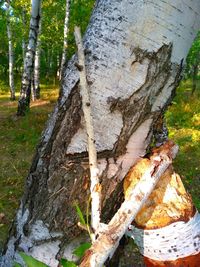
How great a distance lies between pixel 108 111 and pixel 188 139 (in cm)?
824

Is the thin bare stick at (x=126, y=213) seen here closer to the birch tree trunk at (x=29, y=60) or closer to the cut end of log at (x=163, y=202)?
the cut end of log at (x=163, y=202)

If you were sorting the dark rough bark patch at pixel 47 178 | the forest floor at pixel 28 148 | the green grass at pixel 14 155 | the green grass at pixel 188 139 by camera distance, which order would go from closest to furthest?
1. the dark rough bark patch at pixel 47 178
2. the green grass at pixel 14 155
3. the forest floor at pixel 28 148
4. the green grass at pixel 188 139

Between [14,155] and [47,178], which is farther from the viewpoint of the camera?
[14,155]

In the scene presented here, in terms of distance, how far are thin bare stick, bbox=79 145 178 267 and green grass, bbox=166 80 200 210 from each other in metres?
3.44

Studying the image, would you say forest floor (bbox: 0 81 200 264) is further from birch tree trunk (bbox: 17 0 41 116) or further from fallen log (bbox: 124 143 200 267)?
fallen log (bbox: 124 143 200 267)

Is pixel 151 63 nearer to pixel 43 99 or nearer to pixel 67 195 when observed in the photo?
pixel 67 195

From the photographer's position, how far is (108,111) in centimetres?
136

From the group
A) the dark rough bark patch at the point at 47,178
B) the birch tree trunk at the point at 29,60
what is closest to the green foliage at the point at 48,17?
the birch tree trunk at the point at 29,60

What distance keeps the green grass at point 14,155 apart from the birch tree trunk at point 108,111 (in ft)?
10.3

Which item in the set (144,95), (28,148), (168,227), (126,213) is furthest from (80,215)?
(28,148)

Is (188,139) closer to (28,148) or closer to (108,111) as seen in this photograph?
(28,148)

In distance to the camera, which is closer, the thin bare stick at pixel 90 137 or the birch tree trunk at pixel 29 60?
the thin bare stick at pixel 90 137

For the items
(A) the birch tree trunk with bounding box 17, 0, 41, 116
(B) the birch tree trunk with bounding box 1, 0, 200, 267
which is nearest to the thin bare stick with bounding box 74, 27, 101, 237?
(B) the birch tree trunk with bounding box 1, 0, 200, 267

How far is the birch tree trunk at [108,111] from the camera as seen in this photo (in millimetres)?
1294
